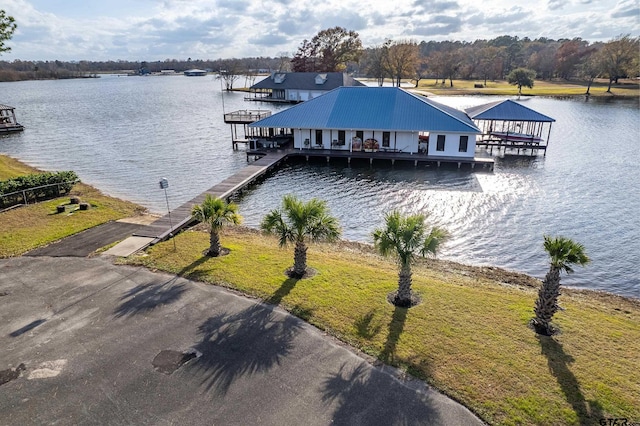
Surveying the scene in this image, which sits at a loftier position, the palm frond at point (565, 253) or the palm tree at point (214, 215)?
→ the palm frond at point (565, 253)

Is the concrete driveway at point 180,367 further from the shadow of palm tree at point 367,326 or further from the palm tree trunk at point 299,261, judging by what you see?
the palm tree trunk at point 299,261

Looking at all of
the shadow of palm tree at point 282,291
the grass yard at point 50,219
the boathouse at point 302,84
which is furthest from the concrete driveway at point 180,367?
the boathouse at point 302,84

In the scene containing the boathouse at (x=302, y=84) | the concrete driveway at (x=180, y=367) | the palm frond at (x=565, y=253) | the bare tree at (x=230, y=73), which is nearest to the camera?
the concrete driveway at (x=180, y=367)

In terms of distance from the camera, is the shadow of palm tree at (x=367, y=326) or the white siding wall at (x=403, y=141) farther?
the white siding wall at (x=403, y=141)

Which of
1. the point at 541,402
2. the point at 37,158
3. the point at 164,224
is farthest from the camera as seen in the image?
the point at 37,158

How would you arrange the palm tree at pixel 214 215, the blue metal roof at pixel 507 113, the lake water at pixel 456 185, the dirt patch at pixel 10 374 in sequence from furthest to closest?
the blue metal roof at pixel 507 113 → the lake water at pixel 456 185 → the palm tree at pixel 214 215 → the dirt patch at pixel 10 374

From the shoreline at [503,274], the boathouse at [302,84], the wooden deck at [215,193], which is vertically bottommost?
the shoreline at [503,274]

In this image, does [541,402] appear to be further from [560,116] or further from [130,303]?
[560,116]

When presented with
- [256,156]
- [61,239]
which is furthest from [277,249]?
[256,156]
